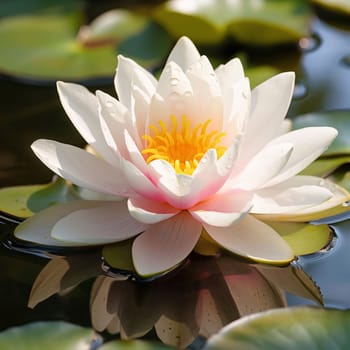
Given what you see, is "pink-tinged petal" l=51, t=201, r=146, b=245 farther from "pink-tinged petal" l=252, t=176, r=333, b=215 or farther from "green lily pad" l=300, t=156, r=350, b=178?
"green lily pad" l=300, t=156, r=350, b=178

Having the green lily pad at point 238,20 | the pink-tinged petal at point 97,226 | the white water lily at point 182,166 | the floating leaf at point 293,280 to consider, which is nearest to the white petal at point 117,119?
the white water lily at point 182,166

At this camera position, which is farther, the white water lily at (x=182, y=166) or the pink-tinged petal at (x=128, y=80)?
the pink-tinged petal at (x=128, y=80)

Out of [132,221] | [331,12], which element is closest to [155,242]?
[132,221]

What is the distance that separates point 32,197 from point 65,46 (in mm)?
944

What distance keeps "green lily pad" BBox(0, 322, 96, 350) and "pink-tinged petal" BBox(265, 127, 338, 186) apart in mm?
430

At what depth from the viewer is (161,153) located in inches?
54.1

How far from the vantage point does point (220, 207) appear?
133cm

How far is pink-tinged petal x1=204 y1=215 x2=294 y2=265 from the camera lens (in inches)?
50.8

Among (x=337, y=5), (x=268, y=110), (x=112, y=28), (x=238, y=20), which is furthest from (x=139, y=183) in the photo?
(x=337, y=5)

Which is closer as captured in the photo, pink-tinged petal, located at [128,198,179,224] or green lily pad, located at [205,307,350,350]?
green lily pad, located at [205,307,350,350]

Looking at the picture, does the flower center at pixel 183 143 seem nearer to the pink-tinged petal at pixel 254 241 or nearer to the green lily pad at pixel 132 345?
the pink-tinged petal at pixel 254 241

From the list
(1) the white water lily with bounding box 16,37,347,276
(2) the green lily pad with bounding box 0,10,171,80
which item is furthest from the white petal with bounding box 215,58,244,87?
(2) the green lily pad with bounding box 0,10,171,80

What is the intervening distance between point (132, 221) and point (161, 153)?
14 centimetres

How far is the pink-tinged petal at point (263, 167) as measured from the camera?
126cm
